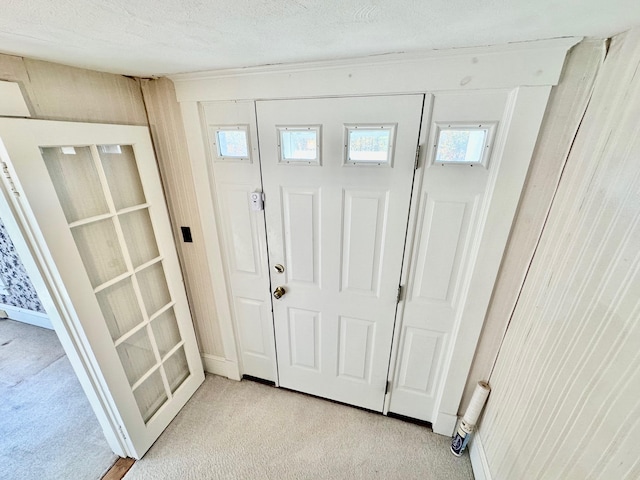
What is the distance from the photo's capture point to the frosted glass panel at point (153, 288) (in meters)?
1.54

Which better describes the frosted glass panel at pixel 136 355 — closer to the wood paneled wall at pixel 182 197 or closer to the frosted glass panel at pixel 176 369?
the frosted glass panel at pixel 176 369

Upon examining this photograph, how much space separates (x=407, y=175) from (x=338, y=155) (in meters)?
0.34

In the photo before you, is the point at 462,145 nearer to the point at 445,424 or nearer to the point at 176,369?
the point at 445,424

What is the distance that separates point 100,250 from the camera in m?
1.30

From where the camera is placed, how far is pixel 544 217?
1.10 metres

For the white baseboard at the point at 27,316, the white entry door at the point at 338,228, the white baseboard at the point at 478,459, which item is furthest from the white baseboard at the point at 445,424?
the white baseboard at the point at 27,316

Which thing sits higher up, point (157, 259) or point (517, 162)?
point (517, 162)

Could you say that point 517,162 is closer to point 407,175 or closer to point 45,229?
point 407,175

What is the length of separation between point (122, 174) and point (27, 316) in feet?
7.62

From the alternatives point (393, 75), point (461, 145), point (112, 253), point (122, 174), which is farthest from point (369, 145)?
point (112, 253)

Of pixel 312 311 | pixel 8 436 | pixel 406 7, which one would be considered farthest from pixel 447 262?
pixel 8 436

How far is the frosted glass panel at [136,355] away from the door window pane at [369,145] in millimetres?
1541

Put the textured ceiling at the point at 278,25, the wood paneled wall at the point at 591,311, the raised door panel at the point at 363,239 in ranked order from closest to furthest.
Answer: the textured ceiling at the point at 278,25 → the wood paneled wall at the point at 591,311 → the raised door panel at the point at 363,239

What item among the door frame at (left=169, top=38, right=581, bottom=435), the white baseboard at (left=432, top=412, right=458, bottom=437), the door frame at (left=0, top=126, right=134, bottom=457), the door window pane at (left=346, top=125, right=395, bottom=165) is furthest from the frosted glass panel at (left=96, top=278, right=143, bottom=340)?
the white baseboard at (left=432, top=412, right=458, bottom=437)
